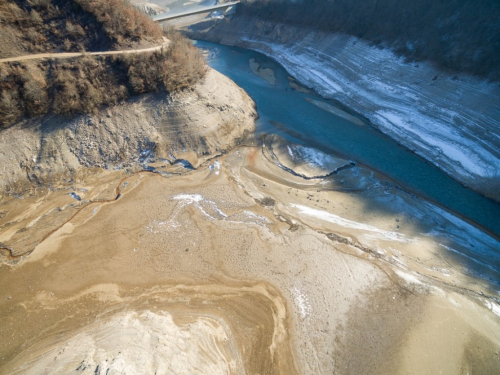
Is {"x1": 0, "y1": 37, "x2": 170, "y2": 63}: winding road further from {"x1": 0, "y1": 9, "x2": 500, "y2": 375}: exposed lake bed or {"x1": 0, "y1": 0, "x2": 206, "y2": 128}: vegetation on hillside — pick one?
{"x1": 0, "y1": 9, "x2": 500, "y2": 375}: exposed lake bed

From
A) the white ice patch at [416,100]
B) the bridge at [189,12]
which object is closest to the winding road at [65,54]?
the white ice patch at [416,100]

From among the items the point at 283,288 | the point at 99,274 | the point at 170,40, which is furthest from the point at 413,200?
the point at 170,40

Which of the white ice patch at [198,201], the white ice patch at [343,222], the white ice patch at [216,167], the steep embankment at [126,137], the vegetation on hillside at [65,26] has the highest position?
the vegetation on hillside at [65,26]

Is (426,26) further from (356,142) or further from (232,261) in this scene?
(232,261)

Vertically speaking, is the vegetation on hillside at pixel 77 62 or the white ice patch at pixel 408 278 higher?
the vegetation on hillside at pixel 77 62

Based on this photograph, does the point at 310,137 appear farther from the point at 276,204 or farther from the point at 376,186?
the point at 276,204

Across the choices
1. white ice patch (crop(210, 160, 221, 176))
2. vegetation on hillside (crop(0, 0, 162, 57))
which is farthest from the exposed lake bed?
vegetation on hillside (crop(0, 0, 162, 57))

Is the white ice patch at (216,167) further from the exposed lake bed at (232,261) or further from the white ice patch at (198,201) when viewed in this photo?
the white ice patch at (198,201)
